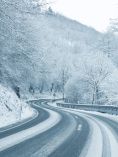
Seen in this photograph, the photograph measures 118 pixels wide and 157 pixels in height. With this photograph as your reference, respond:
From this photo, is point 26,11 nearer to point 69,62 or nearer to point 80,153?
point 80,153

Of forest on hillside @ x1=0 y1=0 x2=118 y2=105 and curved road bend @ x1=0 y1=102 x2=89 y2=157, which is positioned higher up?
forest on hillside @ x1=0 y1=0 x2=118 y2=105

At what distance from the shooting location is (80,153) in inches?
406

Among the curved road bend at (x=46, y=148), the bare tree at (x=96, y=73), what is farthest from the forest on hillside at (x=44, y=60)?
the curved road bend at (x=46, y=148)

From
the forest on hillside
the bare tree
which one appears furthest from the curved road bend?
the bare tree

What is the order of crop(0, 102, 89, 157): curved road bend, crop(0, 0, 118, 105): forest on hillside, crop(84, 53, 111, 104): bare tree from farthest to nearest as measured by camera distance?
crop(84, 53, 111, 104): bare tree
crop(0, 0, 118, 105): forest on hillside
crop(0, 102, 89, 157): curved road bend

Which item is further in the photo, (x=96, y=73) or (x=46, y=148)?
(x=96, y=73)

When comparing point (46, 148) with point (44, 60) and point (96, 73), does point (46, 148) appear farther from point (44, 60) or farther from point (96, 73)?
point (96, 73)

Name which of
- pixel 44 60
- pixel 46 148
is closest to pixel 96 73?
pixel 44 60

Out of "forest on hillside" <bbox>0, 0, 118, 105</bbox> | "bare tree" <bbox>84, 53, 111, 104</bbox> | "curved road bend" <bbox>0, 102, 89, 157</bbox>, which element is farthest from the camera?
"bare tree" <bbox>84, 53, 111, 104</bbox>

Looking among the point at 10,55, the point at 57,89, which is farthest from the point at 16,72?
the point at 57,89

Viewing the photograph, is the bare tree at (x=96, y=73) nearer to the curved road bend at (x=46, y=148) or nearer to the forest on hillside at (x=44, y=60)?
the forest on hillside at (x=44, y=60)

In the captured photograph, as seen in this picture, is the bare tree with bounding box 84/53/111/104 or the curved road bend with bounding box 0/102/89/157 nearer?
the curved road bend with bounding box 0/102/89/157

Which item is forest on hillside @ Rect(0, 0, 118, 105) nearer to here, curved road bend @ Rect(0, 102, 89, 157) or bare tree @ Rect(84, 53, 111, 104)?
bare tree @ Rect(84, 53, 111, 104)

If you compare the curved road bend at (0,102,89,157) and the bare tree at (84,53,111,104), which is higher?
the bare tree at (84,53,111,104)
